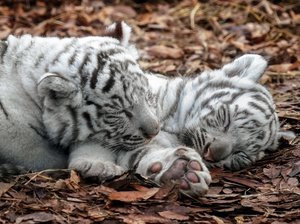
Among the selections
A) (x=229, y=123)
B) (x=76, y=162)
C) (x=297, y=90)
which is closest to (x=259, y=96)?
(x=229, y=123)

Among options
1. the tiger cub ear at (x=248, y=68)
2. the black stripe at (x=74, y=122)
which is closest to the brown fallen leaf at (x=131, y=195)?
the black stripe at (x=74, y=122)

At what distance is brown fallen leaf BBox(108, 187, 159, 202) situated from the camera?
3544 millimetres

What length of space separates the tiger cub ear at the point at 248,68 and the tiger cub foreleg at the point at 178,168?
0.88 meters

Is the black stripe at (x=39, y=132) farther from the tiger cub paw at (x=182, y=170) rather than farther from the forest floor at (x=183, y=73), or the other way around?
the tiger cub paw at (x=182, y=170)

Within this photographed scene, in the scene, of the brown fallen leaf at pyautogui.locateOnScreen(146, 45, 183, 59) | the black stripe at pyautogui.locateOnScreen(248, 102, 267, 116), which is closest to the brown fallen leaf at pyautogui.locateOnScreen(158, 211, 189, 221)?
the black stripe at pyautogui.locateOnScreen(248, 102, 267, 116)

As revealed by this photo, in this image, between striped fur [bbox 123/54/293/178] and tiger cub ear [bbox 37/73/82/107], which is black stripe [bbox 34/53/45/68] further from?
striped fur [bbox 123/54/293/178]

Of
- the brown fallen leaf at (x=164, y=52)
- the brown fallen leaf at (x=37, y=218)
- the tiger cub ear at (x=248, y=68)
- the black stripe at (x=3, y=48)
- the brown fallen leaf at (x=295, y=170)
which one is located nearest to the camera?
the brown fallen leaf at (x=37, y=218)

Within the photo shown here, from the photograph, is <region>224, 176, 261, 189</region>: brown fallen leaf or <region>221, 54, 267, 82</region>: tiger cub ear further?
<region>221, 54, 267, 82</region>: tiger cub ear

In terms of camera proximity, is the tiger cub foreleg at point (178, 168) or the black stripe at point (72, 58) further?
the black stripe at point (72, 58)

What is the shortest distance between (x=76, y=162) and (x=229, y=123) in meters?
0.86

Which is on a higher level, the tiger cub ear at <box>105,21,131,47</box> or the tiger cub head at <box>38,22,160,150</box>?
the tiger cub ear at <box>105,21,131,47</box>

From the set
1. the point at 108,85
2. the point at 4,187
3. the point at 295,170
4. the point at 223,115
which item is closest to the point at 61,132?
the point at 108,85

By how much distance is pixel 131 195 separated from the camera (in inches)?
142

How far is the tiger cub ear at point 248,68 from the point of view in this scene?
15.2ft
